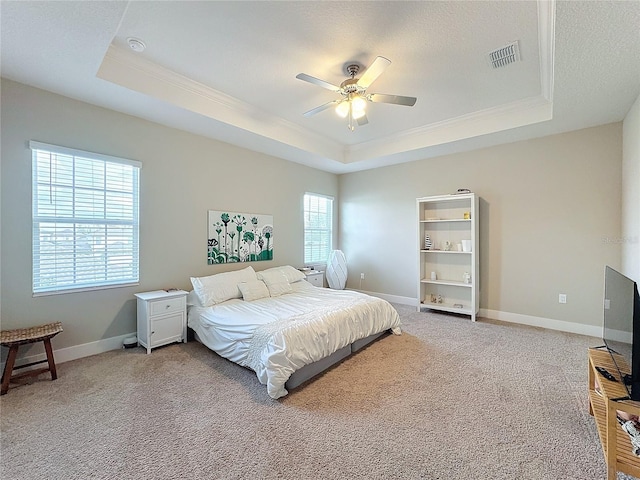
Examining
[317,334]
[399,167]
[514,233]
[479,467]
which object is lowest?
[479,467]

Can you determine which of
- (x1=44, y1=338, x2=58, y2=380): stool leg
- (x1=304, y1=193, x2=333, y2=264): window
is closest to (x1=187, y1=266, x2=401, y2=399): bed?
(x1=44, y1=338, x2=58, y2=380): stool leg

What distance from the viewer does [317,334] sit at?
265 centimetres

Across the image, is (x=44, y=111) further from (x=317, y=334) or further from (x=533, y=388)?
(x=533, y=388)

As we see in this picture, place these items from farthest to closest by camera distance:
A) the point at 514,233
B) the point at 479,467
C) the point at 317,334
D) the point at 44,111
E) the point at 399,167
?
the point at 399,167, the point at 514,233, the point at 44,111, the point at 317,334, the point at 479,467

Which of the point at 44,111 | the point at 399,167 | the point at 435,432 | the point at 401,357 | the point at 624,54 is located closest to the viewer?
the point at 435,432

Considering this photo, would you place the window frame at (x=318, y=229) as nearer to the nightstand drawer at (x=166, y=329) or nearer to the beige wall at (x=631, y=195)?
the nightstand drawer at (x=166, y=329)

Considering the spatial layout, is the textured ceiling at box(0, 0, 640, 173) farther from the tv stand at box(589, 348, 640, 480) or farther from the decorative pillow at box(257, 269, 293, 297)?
the tv stand at box(589, 348, 640, 480)

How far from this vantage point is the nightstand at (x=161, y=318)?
10.5 ft

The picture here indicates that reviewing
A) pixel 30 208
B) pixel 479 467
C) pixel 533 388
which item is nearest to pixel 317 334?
pixel 479 467

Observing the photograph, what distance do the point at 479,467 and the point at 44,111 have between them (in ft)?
15.4

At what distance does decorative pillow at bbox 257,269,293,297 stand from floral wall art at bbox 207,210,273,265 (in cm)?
57

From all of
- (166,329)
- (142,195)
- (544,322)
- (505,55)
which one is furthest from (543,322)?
(142,195)

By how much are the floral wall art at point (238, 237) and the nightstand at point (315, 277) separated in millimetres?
825

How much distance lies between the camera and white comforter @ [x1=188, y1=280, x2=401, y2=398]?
2.40m
